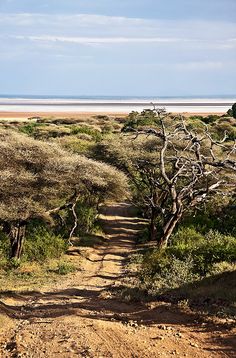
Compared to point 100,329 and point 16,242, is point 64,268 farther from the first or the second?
point 100,329

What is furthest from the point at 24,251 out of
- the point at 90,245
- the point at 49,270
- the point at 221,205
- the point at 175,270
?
the point at 221,205

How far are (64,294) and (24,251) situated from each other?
195 inches

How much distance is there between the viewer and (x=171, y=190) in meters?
16.8

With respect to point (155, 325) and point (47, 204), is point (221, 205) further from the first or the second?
point (155, 325)

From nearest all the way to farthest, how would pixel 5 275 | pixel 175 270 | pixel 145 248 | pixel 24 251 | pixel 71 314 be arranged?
1. pixel 71 314
2. pixel 175 270
3. pixel 5 275
4. pixel 24 251
5. pixel 145 248

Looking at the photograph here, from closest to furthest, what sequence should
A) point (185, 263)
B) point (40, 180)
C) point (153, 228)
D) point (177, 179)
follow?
point (185, 263)
point (40, 180)
point (153, 228)
point (177, 179)

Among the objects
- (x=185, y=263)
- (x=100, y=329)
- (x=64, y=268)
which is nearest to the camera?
(x=100, y=329)

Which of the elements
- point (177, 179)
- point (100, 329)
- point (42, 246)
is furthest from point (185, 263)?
point (177, 179)

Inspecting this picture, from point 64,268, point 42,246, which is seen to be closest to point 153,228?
point 42,246

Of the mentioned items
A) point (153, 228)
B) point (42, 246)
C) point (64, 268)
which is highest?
point (153, 228)

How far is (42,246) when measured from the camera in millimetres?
18438

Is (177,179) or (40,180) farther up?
(40,180)

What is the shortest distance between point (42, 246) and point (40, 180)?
2.55 metres

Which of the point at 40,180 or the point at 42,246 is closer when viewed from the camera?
the point at 40,180
